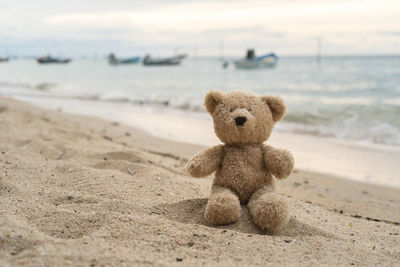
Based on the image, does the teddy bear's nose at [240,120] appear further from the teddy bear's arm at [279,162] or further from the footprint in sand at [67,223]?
the footprint in sand at [67,223]

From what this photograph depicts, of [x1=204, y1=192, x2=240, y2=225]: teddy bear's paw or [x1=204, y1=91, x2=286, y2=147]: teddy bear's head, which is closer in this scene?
[x1=204, y1=192, x2=240, y2=225]: teddy bear's paw

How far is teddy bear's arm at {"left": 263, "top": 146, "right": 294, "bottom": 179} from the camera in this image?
288 centimetres

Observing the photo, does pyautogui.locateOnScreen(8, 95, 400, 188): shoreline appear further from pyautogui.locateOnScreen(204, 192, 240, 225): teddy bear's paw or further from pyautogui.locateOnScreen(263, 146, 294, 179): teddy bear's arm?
pyautogui.locateOnScreen(204, 192, 240, 225): teddy bear's paw

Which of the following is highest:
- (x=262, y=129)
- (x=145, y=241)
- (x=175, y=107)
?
(x=262, y=129)

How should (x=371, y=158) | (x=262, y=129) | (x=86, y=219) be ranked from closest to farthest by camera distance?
(x=86, y=219) → (x=262, y=129) → (x=371, y=158)

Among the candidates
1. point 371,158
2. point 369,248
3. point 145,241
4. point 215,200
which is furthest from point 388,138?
point 145,241

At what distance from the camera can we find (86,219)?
2455 millimetres

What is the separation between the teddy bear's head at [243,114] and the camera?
285cm

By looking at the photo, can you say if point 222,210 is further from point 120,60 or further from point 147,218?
point 120,60

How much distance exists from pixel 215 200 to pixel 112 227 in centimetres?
80

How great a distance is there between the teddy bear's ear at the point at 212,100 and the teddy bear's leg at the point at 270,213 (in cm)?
91

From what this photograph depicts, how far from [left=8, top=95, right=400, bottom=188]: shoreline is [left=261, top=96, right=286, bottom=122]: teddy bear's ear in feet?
8.66

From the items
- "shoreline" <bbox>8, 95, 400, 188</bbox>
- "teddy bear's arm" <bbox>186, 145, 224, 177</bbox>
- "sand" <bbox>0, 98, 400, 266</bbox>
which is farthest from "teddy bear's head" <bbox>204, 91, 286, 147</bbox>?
"shoreline" <bbox>8, 95, 400, 188</bbox>

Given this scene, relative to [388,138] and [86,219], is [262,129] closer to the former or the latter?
[86,219]
